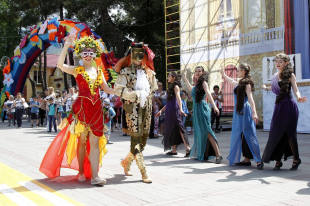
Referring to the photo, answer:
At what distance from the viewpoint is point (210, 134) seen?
743 cm

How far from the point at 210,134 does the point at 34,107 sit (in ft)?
46.0

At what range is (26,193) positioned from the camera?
16.2 feet

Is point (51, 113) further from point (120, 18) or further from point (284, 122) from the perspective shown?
point (120, 18)

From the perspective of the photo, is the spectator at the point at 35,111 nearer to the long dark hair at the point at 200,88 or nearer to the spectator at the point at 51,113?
the spectator at the point at 51,113

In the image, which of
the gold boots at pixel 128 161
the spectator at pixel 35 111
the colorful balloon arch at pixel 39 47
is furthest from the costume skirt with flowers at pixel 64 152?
the spectator at pixel 35 111

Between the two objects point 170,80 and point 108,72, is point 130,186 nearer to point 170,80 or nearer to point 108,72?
point 170,80

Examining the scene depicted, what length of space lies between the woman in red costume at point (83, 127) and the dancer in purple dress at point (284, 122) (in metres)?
2.97

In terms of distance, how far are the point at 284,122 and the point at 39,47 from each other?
19.0 m

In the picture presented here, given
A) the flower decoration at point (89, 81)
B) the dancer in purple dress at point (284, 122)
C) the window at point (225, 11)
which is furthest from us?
the window at point (225, 11)

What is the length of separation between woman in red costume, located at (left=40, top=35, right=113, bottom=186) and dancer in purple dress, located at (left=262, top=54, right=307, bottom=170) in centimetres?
297

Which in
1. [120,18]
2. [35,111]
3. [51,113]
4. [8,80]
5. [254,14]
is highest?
[120,18]

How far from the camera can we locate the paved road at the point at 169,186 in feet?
14.8

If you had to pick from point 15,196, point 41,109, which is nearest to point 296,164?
point 15,196

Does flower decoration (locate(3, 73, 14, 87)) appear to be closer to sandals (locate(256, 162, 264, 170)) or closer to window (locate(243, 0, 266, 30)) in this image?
window (locate(243, 0, 266, 30))
